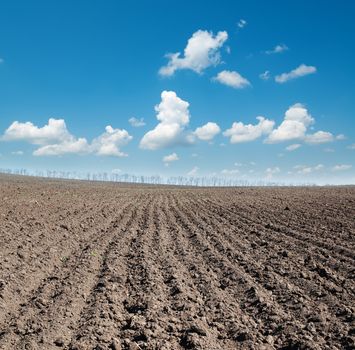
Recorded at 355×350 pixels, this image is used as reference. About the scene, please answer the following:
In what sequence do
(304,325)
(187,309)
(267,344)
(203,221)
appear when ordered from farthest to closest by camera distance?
(203,221), (187,309), (304,325), (267,344)

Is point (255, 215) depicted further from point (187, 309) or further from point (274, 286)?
point (187, 309)

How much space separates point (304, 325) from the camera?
5.83 metres

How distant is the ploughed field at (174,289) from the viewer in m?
5.38

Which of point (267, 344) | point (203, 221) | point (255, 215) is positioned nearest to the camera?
point (267, 344)

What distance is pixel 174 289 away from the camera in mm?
7500

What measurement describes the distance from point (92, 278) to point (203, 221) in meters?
10.9

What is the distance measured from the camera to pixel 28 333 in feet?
17.7

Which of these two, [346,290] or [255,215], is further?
[255,215]

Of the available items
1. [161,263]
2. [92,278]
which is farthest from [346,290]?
[92,278]

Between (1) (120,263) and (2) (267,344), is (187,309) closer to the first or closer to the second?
(2) (267,344)

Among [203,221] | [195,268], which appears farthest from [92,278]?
[203,221]

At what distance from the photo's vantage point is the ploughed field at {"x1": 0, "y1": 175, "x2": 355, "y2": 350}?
538 centimetres

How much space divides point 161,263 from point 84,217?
397 inches

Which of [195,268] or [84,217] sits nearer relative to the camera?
[195,268]
